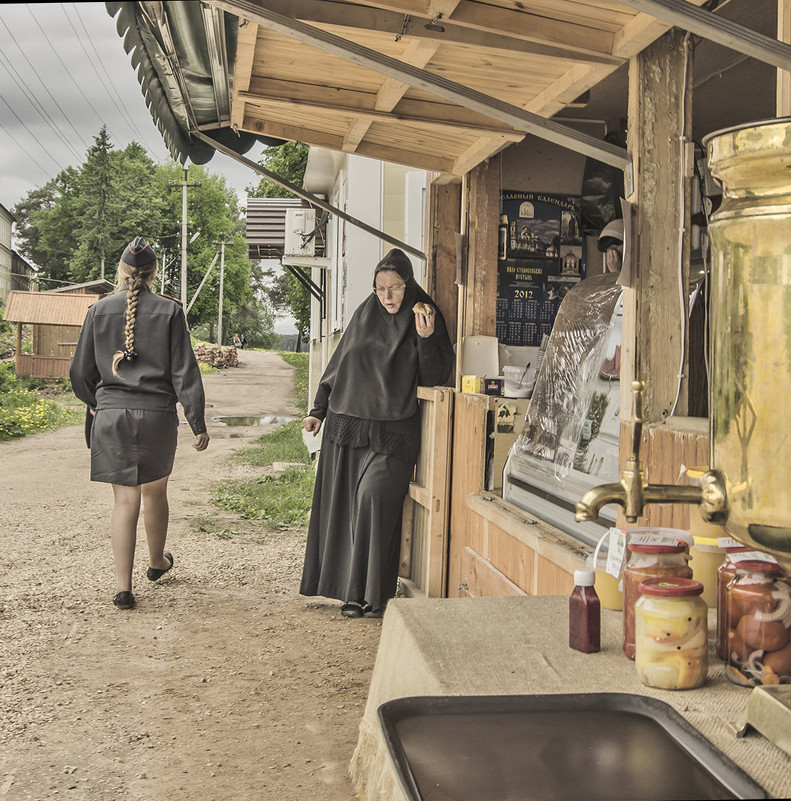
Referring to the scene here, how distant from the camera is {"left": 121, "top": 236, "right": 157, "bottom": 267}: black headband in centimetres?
532

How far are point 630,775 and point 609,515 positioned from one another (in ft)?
5.53

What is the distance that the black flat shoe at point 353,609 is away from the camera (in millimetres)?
5121

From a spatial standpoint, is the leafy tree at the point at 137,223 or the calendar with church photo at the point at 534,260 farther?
the leafy tree at the point at 137,223

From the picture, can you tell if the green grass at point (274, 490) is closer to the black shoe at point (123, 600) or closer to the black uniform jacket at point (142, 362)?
the black shoe at point (123, 600)

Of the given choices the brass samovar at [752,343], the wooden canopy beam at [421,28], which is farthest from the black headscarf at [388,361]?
the brass samovar at [752,343]

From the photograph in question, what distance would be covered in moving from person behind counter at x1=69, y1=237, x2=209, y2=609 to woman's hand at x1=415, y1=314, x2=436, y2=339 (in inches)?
52.6

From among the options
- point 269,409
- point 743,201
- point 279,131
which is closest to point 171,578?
point 279,131

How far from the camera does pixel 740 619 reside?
168 centimetres

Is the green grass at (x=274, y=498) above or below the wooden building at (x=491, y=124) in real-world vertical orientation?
below

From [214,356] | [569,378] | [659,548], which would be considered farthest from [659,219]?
[214,356]

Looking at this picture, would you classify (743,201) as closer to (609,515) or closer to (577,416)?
(609,515)

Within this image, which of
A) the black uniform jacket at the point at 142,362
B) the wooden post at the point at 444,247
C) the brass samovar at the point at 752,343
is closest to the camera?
the brass samovar at the point at 752,343

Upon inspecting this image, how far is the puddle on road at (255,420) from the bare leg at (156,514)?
1325 centimetres

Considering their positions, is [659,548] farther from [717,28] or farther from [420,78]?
[420,78]
